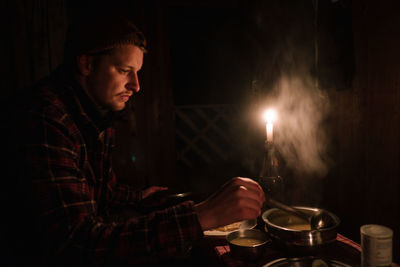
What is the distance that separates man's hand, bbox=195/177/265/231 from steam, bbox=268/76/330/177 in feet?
3.86

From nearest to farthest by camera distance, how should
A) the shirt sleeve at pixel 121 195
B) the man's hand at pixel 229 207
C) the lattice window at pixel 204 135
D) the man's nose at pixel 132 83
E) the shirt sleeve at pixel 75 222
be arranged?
1. the shirt sleeve at pixel 75 222
2. the man's hand at pixel 229 207
3. the man's nose at pixel 132 83
4. the shirt sleeve at pixel 121 195
5. the lattice window at pixel 204 135

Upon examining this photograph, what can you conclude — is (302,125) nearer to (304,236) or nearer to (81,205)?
(304,236)

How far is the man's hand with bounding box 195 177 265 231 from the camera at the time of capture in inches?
43.3

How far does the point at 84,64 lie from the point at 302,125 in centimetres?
176

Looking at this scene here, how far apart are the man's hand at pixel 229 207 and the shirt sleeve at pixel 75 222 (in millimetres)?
44

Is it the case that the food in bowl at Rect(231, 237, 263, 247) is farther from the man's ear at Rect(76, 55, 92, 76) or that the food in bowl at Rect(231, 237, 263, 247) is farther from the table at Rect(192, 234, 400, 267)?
the man's ear at Rect(76, 55, 92, 76)

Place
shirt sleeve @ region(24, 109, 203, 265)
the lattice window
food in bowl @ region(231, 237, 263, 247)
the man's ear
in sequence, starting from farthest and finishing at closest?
the lattice window < the man's ear < food in bowl @ region(231, 237, 263, 247) < shirt sleeve @ region(24, 109, 203, 265)

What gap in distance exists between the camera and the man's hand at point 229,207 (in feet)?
3.61

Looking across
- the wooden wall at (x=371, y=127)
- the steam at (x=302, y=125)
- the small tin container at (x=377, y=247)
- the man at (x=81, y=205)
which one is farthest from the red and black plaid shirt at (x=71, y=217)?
the steam at (x=302, y=125)

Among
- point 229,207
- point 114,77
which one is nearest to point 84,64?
point 114,77

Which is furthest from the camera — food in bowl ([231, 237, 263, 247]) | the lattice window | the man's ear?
the lattice window

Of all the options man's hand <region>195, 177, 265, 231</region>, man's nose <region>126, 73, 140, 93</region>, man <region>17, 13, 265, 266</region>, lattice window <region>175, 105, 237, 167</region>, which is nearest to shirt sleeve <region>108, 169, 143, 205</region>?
Answer: man <region>17, 13, 265, 266</region>

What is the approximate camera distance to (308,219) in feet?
4.70

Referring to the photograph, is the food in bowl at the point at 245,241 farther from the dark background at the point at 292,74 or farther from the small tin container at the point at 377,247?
the dark background at the point at 292,74
